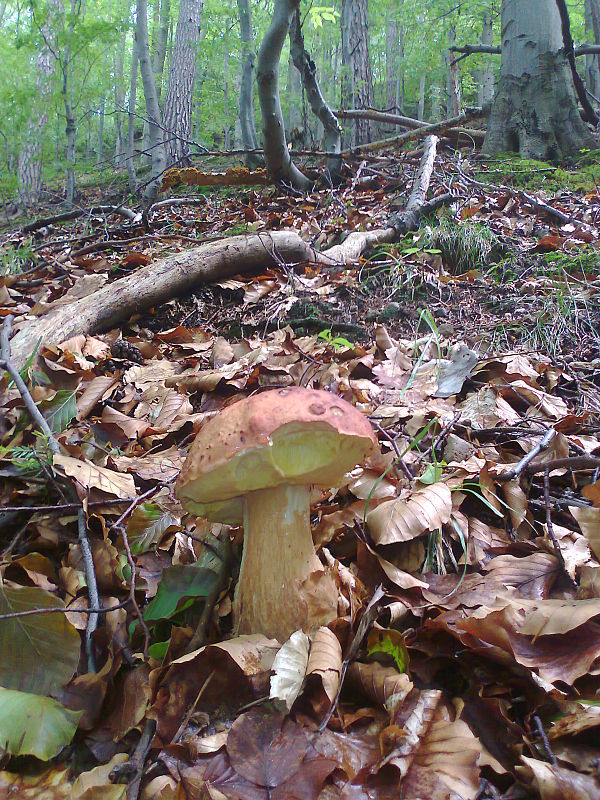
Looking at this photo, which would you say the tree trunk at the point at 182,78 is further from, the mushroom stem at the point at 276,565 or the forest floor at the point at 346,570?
the mushroom stem at the point at 276,565

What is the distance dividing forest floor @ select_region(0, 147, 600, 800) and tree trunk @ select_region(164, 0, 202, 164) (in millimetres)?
8511

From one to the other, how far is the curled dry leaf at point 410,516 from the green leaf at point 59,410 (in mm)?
1374

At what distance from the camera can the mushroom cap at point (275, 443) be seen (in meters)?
1.14

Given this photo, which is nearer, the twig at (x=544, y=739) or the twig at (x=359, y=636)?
the twig at (x=544, y=739)

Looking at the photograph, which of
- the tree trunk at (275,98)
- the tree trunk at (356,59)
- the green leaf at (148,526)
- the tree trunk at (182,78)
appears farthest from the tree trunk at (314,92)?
the green leaf at (148,526)

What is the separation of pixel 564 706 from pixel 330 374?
6.25 ft

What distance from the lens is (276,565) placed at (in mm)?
1392

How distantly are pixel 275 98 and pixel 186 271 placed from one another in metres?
2.83

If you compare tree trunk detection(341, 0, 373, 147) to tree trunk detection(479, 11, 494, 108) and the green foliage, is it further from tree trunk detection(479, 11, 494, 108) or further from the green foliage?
tree trunk detection(479, 11, 494, 108)

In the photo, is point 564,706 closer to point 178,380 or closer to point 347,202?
point 178,380

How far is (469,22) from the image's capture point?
18438mm

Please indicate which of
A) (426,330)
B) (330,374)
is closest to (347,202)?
(426,330)

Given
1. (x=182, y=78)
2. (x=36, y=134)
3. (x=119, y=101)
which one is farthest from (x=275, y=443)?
(x=119, y=101)

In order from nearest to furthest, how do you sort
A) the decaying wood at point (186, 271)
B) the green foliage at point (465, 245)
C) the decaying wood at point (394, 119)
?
the decaying wood at point (186, 271)
the green foliage at point (465, 245)
the decaying wood at point (394, 119)
